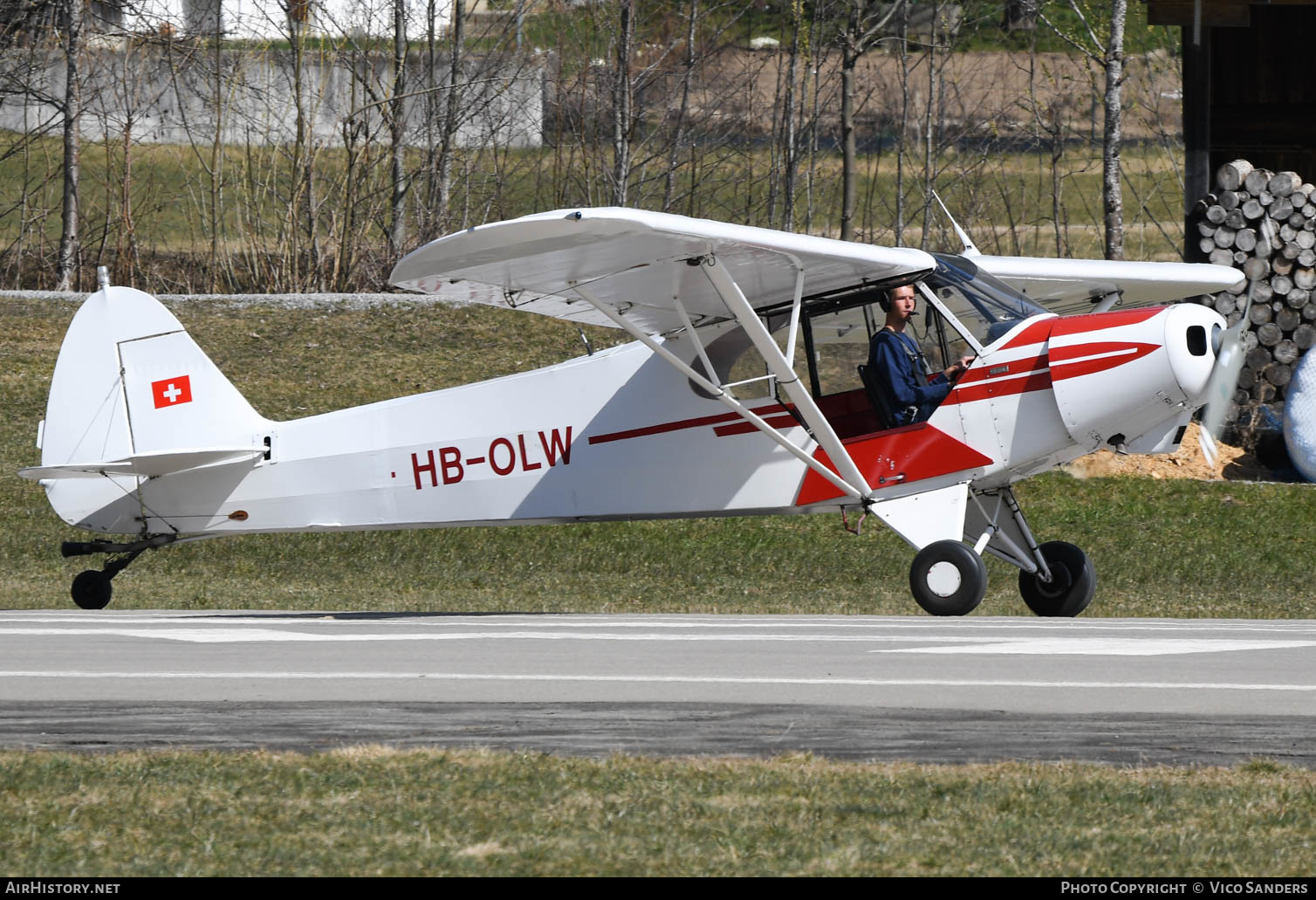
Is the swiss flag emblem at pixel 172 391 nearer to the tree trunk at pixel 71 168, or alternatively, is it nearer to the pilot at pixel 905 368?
the pilot at pixel 905 368

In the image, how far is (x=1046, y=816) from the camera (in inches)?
166

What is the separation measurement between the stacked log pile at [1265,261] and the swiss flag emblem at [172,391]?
1068 cm

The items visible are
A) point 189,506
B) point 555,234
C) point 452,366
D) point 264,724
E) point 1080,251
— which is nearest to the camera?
point 264,724

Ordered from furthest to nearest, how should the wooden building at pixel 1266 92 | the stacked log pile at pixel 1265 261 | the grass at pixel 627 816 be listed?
1. the wooden building at pixel 1266 92
2. the stacked log pile at pixel 1265 261
3. the grass at pixel 627 816

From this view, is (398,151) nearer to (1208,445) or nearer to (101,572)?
(101,572)

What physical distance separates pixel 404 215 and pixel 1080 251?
12105mm

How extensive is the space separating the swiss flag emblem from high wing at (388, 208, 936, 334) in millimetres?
2526

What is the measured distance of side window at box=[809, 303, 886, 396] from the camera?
10.0m

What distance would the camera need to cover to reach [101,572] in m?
11.5

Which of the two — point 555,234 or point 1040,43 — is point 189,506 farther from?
point 1040,43

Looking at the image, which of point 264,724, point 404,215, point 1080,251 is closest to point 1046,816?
point 264,724

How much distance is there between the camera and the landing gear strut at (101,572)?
11273 millimetres

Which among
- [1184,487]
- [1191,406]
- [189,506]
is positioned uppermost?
[1191,406]
